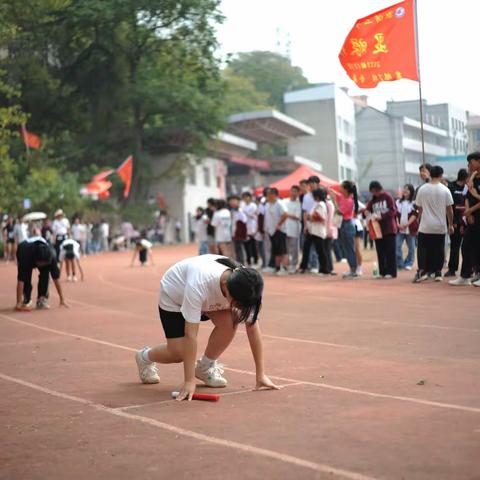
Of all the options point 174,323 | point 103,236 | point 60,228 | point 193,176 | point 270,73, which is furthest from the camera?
point 270,73

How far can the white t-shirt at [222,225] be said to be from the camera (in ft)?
Result: 71.7

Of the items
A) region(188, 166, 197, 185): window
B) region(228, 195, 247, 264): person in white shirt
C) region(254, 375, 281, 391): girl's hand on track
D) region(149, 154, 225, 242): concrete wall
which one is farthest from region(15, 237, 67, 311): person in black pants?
region(188, 166, 197, 185): window

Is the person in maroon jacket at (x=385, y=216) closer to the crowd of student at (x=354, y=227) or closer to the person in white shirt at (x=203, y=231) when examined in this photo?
the crowd of student at (x=354, y=227)

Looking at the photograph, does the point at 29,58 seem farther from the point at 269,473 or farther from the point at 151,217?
the point at 269,473

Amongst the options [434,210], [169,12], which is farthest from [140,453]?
[169,12]

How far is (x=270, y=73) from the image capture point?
97.9m

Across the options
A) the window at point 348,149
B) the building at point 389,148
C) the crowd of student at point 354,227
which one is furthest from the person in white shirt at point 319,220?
the window at point 348,149

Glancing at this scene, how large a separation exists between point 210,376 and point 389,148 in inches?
2068

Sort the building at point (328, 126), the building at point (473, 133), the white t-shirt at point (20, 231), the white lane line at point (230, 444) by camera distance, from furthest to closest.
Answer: the building at point (328, 126) < the white t-shirt at point (20, 231) < the building at point (473, 133) < the white lane line at point (230, 444)

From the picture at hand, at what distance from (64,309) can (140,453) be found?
32.2 ft

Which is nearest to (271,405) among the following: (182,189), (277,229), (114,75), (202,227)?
(277,229)

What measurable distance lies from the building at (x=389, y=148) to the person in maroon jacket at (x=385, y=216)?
19.7 metres

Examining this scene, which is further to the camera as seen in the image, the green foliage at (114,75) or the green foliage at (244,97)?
the green foliage at (244,97)

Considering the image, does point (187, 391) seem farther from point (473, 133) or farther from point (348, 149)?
point (348, 149)
